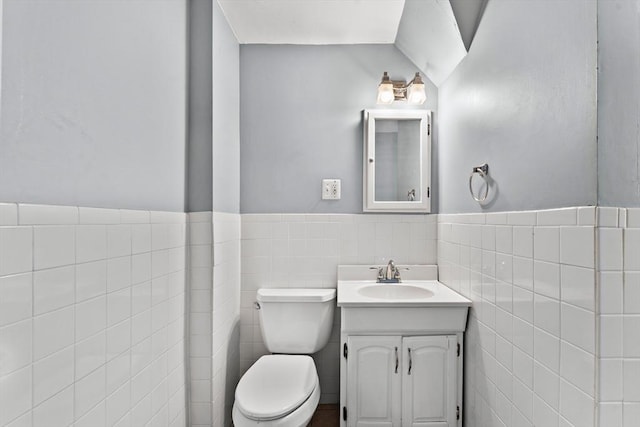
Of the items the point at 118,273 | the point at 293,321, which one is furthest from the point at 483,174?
the point at 118,273

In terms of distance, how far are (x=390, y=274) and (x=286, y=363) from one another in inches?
32.7

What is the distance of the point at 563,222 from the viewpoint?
1066 mm

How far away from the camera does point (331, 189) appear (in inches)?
93.0

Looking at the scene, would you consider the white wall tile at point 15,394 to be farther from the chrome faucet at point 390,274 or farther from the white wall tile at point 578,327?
the chrome faucet at point 390,274

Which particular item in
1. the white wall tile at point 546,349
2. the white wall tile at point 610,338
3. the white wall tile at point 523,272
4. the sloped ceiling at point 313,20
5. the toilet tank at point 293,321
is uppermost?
the sloped ceiling at point 313,20

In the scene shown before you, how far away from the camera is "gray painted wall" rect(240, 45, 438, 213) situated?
2369 millimetres

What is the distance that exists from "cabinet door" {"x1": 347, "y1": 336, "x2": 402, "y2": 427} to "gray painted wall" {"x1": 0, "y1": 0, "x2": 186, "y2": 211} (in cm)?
119

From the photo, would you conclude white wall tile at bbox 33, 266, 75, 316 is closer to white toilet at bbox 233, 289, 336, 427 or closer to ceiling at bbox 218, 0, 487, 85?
white toilet at bbox 233, 289, 336, 427

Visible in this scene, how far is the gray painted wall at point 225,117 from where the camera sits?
1.90m

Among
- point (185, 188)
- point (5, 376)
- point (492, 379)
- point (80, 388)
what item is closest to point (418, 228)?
point (492, 379)

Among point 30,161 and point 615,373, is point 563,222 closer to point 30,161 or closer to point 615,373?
point 615,373

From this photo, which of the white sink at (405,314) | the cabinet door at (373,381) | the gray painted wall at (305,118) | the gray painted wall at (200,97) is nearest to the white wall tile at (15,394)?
the gray painted wall at (200,97)

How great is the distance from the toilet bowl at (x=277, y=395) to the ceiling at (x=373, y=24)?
73.0 inches

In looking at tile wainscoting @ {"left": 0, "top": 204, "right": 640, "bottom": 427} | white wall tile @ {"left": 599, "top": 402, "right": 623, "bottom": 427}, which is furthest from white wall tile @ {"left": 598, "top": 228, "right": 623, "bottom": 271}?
white wall tile @ {"left": 599, "top": 402, "right": 623, "bottom": 427}
